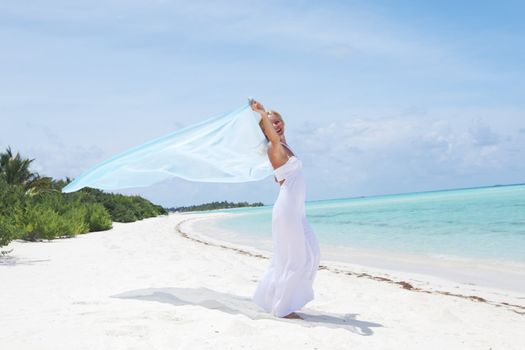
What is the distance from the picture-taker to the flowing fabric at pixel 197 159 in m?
5.79

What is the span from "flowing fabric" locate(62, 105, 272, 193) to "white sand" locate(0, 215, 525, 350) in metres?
1.30

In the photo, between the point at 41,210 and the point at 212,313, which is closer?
the point at 212,313

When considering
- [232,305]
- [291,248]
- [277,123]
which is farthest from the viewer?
[232,305]

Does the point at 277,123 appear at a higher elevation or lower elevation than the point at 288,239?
higher

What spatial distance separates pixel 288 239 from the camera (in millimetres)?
5078

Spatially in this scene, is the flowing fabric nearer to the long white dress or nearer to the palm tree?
the long white dress

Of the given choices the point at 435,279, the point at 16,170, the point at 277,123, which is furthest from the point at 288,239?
the point at 16,170

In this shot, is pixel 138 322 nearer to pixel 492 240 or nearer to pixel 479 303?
pixel 479 303

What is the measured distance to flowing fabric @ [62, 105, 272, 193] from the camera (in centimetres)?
579

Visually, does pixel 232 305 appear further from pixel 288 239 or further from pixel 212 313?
pixel 288 239

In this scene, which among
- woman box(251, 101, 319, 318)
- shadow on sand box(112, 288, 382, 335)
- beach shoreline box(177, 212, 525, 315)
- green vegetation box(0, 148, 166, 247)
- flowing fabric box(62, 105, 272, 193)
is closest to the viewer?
shadow on sand box(112, 288, 382, 335)

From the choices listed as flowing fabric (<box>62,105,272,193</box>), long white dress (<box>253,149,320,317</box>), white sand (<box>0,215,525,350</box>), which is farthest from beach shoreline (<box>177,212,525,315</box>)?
flowing fabric (<box>62,105,272,193</box>)

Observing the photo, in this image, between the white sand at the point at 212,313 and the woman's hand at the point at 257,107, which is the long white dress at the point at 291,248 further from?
the woman's hand at the point at 257,107

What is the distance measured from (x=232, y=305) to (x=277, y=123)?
75.2 inches
